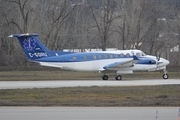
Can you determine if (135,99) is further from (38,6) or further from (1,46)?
(38,6)

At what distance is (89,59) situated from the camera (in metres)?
39.0

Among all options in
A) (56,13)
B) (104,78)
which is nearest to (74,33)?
(56,13)

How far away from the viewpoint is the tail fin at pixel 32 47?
3759cm

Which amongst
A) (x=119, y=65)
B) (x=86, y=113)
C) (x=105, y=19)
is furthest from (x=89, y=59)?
(x=86, y=113)

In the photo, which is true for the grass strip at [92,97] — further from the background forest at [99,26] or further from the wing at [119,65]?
the background forest at [99,26]

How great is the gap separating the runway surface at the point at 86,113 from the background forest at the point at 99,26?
3561cm

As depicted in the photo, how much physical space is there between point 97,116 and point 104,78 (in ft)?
74.7

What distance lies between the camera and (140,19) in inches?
2345

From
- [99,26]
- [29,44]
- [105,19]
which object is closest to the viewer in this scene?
[29,44]

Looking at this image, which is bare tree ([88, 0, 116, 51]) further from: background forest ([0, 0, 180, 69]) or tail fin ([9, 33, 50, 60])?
tail fin ([9, 33, 50, 60])

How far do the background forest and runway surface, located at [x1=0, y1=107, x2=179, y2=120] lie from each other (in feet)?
117

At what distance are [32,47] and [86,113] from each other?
70.1ft

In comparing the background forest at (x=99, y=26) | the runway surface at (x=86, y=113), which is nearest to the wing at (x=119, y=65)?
the background forest at (x=99, y=26)

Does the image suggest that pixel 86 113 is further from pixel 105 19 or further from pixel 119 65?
pixel 105 19
